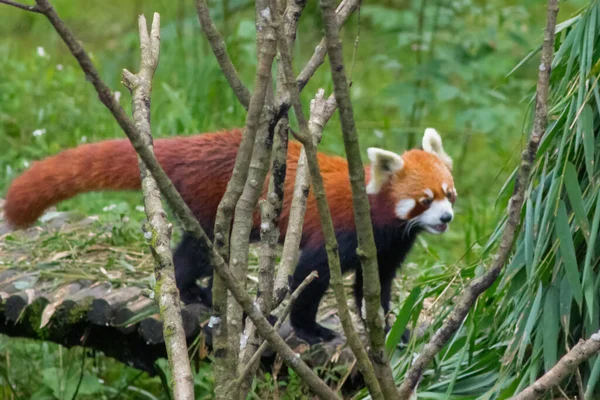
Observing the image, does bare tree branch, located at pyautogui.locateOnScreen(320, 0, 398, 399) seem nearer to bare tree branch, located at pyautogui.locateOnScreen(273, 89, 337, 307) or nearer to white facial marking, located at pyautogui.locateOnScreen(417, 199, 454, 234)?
bare tree branch, located at pyautogui.locateOnScreen(273, 89, 337, 307)

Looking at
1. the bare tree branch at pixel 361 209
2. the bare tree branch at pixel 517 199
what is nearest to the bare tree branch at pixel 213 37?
the bare tree branch at pixel 361 209

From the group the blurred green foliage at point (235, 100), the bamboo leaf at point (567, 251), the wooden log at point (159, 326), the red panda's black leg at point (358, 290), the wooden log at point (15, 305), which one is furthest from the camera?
the blurred green foliage at point (235, 100)

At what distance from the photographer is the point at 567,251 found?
1.77 metres

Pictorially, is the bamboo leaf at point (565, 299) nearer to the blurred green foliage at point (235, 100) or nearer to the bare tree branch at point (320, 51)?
the bare tree branch at point (320, 51)

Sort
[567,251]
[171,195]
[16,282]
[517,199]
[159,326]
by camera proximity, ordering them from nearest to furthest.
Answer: [171,195] → [517,199] → [567,251] → [159,326] → [16,282]

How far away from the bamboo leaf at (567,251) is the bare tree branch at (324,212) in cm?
72

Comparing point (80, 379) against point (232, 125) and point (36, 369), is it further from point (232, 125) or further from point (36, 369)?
point (232, 125)

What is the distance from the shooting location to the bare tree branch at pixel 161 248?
1228 mm

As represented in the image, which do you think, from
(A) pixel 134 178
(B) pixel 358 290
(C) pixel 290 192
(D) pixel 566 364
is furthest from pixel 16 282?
(D) pixel 566 364

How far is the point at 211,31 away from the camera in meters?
1.26

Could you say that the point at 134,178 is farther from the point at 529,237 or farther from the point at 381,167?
the point at 529,237

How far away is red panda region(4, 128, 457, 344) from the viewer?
274 cm

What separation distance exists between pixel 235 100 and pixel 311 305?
169cm

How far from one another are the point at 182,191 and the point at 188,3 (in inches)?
122
